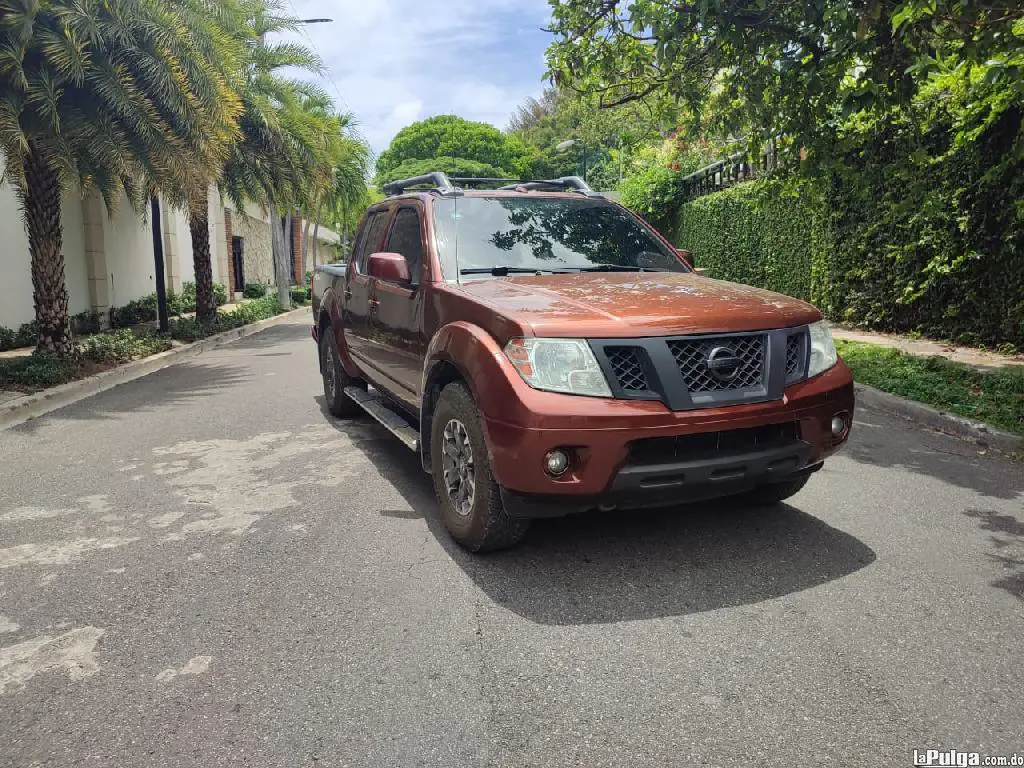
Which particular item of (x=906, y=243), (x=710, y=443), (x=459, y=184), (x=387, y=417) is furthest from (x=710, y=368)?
(x=906, y=243)

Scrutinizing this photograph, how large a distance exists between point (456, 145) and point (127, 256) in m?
46.8

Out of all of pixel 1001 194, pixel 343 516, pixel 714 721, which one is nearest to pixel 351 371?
pixel 343 516

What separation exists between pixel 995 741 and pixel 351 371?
5432 millimetres

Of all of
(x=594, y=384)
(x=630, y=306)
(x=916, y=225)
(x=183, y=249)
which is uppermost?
(x=183, y=249)

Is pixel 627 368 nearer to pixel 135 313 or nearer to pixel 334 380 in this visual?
pixel 334 380

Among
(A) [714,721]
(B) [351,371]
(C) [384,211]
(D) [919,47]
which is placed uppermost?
(D) [919,47]

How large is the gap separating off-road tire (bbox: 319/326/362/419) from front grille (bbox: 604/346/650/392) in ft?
13.1

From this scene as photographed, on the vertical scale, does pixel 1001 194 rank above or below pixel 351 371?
above

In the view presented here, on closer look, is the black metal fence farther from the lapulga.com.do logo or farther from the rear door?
the lapulga.com.do logo

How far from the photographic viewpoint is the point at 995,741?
2459mm

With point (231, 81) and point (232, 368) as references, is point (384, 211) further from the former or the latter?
point (231, 81)

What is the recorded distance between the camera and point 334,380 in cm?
750

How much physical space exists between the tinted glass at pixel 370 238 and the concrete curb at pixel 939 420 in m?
5.04

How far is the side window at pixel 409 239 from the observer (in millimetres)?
5079
